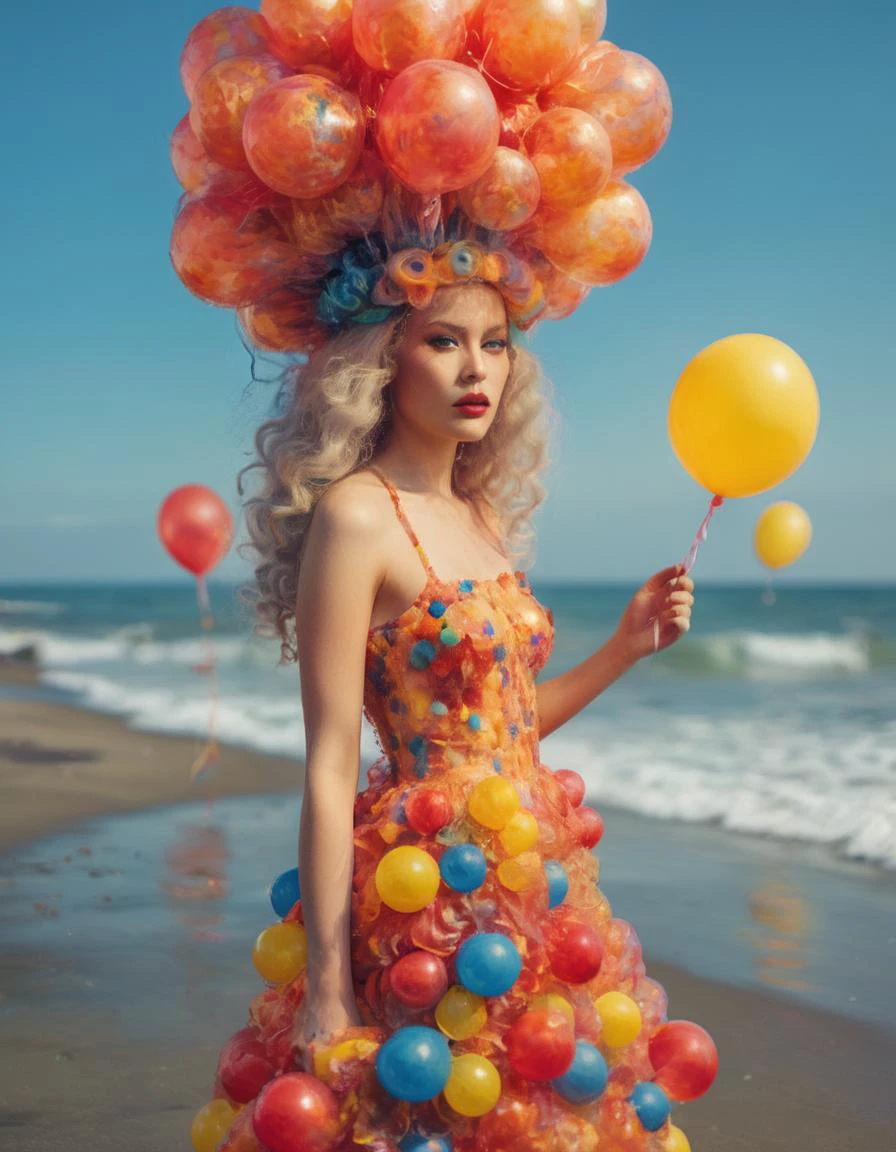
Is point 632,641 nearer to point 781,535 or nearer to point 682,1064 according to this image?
point 682,1064

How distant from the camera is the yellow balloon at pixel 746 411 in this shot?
2.48m

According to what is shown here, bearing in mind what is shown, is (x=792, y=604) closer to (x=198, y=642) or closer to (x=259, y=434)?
(x=198, y=642)

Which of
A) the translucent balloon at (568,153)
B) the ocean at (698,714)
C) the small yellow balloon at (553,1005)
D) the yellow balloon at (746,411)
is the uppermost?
the translucent balloon at (568,153)

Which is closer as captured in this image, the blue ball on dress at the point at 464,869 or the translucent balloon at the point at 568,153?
the blue ball on dress at the point at 464,869

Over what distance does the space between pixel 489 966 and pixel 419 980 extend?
0.12m

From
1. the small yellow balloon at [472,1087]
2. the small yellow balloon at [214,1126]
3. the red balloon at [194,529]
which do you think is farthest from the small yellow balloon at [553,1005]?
the red balloon at [194,529]

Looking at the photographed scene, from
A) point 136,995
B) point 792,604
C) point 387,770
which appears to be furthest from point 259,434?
point 792,604

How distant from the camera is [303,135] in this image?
2205 millimetres

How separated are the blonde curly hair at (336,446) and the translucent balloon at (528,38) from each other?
1.61 feet

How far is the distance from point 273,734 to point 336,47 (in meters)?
9.68

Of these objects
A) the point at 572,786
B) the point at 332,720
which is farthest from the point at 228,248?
the point at 572,786

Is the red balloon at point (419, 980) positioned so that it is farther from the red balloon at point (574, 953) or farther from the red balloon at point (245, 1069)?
the red balloon at point (245, 1069)

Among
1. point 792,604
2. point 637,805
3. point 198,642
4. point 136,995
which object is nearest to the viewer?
point 136,995

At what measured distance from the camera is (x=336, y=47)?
233cm
